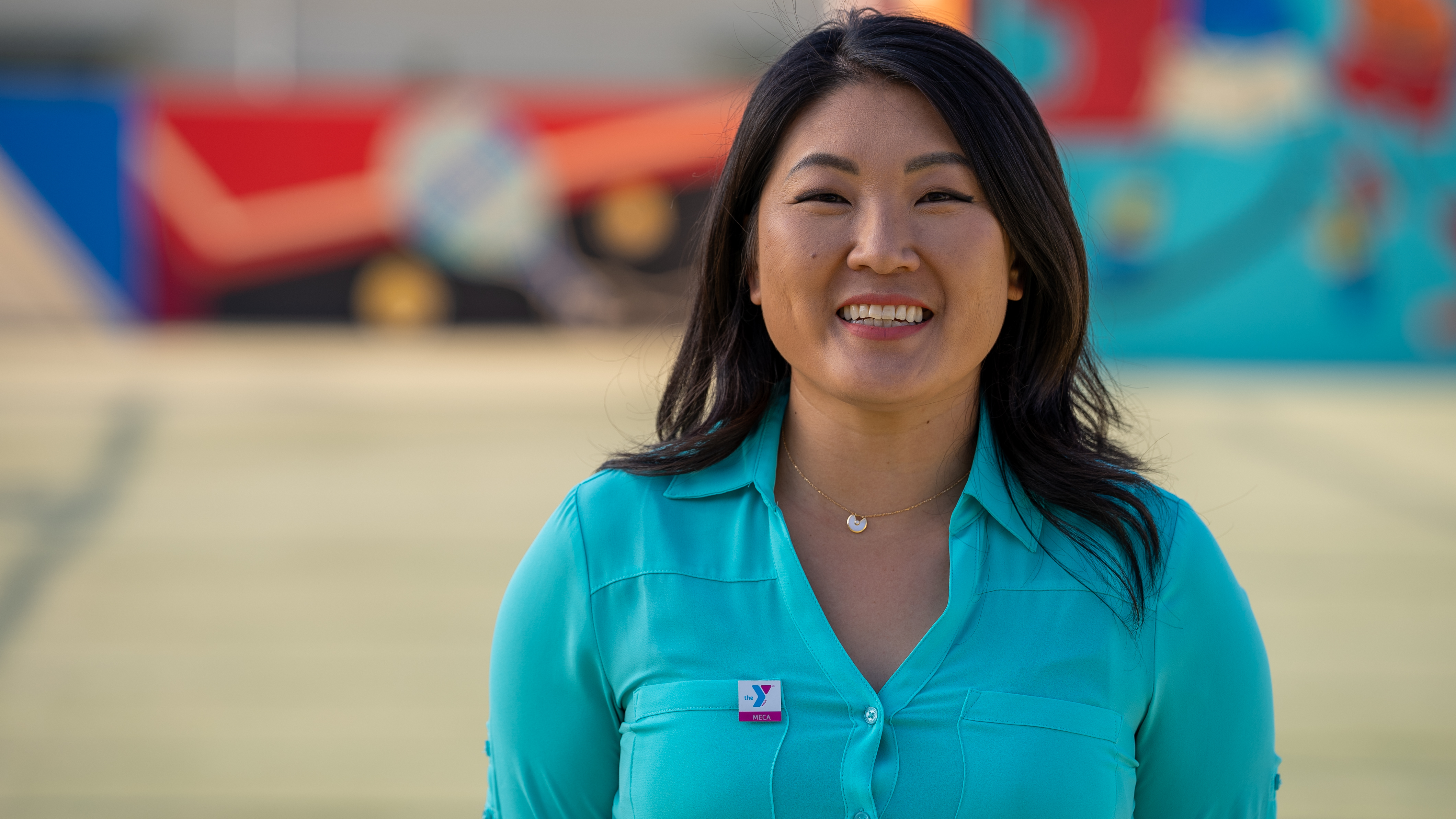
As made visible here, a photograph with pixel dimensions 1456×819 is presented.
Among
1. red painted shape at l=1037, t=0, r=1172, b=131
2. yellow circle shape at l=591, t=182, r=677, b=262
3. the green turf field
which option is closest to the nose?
the green turf field

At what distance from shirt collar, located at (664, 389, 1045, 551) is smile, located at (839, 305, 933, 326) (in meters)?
0.19

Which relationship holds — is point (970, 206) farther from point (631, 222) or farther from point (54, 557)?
point (631, 222)

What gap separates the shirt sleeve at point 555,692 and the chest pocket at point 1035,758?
36 centimetres

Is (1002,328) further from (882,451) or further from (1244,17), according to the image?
(1244,17)

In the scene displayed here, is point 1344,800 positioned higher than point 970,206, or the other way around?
point 970,206

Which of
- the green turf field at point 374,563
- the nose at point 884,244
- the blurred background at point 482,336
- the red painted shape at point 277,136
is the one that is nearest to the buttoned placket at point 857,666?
the nose at point 884,244

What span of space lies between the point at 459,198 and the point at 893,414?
1050 cm

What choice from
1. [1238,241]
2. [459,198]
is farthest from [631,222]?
[1238,241]

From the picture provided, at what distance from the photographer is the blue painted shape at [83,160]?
11.1m

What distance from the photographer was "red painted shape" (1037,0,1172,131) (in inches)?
427

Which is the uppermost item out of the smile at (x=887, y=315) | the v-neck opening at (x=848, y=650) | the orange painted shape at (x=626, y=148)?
the orange painted shape at (x=626, y=148)

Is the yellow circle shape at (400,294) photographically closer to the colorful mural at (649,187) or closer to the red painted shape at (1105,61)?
the colorful mural at (649,187)

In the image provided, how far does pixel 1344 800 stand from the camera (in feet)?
10.6

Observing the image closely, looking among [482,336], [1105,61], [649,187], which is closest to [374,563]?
[482,336]
